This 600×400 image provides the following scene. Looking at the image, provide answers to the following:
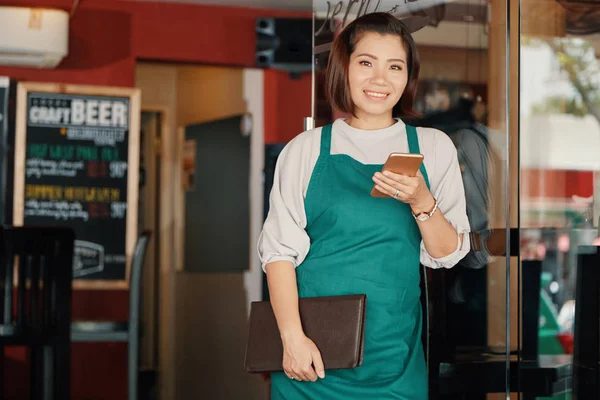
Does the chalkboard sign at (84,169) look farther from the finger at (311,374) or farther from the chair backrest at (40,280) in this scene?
the finger at (311,374)

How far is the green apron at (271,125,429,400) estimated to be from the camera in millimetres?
1482

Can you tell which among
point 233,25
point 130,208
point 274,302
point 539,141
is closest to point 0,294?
point 274,302

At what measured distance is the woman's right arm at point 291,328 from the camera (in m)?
1.45

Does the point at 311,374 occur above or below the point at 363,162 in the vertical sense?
below

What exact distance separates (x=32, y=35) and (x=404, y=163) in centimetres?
407

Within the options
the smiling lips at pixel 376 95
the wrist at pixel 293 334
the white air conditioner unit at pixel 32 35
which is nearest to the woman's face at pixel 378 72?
the smiling lips at pixel 376 95

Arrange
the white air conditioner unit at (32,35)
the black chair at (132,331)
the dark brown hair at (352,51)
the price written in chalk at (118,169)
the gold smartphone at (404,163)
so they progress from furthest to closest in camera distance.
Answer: the price written in chalk at (118,169) < the white air conditioner unit at (32,35) < the black chair at (132,331) < the dark brown hair at (352,51) < the gold smartphone at (404,163)

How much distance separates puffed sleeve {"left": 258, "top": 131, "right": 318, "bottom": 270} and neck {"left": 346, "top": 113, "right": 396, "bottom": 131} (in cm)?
9

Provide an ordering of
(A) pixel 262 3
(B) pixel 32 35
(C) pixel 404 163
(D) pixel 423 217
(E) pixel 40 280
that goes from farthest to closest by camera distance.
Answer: (A) pixel 262 3
(B) pixel 32 35
(E) pixel 40 280
(D) pixel 423 217
(C) pixel 404 163

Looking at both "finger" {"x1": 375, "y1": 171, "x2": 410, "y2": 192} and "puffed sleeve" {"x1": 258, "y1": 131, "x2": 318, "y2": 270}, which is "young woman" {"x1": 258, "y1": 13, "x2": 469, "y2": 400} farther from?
"finger" {"x1": 375, "y1": 171, "x2": 410, "y2": 192}

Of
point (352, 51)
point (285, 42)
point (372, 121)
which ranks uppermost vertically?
point (285, 42)

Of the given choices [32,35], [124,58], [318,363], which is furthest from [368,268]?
[124,58]

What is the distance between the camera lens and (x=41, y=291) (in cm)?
298

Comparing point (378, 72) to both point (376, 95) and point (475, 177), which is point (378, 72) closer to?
point (376, 95)
